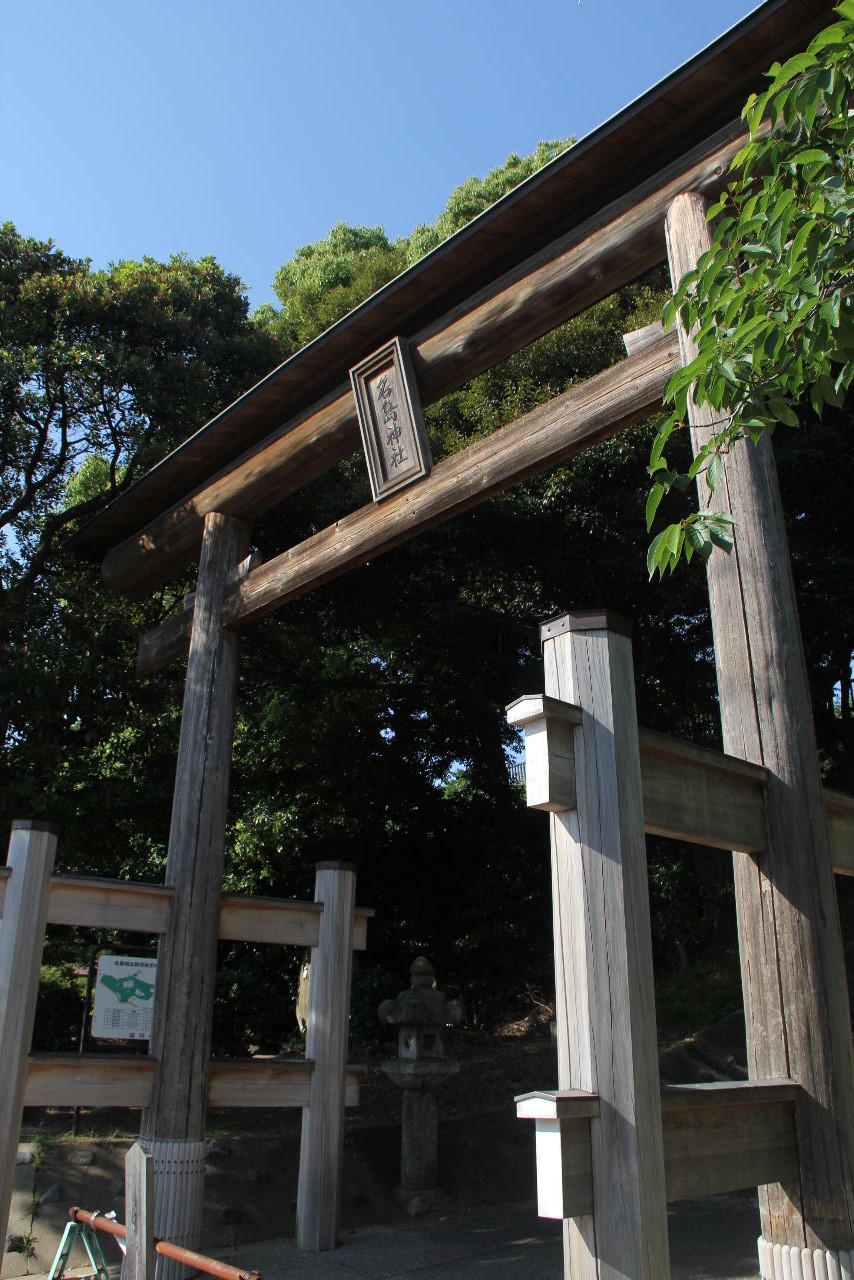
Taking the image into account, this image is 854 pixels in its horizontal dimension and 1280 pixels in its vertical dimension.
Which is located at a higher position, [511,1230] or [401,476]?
[401,476]

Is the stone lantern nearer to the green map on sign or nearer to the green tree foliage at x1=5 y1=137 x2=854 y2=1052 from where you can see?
the green map on sign

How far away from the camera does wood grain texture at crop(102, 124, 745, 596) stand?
4.09 m

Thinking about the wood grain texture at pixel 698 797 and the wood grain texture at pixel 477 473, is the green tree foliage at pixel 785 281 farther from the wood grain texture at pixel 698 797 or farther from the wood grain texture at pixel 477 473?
the wood grain texture at pixel 477 473

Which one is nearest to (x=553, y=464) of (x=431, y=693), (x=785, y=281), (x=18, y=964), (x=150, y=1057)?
(x=785, y=281)

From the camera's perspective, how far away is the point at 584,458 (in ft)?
33.6

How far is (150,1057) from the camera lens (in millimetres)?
5336

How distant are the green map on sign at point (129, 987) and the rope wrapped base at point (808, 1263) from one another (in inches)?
153

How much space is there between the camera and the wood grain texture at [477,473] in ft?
13.4

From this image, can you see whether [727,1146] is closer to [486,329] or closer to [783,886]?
[783,886]

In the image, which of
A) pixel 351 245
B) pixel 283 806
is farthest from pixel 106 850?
pixel 351 245

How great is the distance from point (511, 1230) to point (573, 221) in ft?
18.2

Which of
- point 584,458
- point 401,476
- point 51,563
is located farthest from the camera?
point 584,458

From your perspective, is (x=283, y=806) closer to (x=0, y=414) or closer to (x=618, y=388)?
(x=0, y=414)

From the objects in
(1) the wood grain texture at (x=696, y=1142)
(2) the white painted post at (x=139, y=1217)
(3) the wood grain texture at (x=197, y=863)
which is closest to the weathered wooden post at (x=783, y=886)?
(1) the wood grain texture at (x=696, y=1142)
